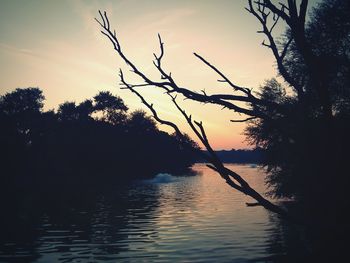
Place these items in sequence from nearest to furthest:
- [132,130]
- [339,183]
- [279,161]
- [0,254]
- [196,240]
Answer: [339,183] → [0,254] → [196,240] → [279,161] → [132,130]

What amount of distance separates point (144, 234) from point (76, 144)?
58.5 metres

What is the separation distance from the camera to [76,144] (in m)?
78.3

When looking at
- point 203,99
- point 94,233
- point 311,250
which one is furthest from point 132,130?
point 203,99

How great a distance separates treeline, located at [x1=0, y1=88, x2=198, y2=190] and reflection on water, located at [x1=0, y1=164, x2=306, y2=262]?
926 inches

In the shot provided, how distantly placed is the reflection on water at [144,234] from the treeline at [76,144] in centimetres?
2351

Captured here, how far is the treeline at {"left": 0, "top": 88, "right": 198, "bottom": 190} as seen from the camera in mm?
59344

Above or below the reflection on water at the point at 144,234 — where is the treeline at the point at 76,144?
above

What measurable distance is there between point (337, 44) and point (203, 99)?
23.9 m

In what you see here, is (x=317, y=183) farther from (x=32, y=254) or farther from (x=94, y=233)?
(x=94, y=233)

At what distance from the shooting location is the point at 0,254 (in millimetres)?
19062

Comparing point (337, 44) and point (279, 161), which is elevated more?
point (337, 44)

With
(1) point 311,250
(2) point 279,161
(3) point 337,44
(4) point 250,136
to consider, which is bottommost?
(1) point 311,250

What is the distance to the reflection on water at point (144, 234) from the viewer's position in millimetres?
18672

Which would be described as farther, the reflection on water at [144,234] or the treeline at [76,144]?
the treeline at [76,144]
